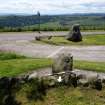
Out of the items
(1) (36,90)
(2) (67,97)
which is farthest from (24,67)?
(2) (67,97)

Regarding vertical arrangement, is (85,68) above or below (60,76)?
below

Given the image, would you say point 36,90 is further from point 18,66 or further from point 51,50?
point 51,50

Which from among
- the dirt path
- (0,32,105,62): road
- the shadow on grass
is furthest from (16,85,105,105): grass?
(0,32,105,62): road

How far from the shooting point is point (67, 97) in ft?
49.9

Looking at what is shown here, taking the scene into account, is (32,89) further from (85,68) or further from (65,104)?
(85,68)

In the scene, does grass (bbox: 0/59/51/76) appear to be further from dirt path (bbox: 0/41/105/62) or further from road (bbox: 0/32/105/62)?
road (bbox: 0/32/105/62)

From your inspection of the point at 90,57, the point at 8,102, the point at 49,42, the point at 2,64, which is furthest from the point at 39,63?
the point at 49,42

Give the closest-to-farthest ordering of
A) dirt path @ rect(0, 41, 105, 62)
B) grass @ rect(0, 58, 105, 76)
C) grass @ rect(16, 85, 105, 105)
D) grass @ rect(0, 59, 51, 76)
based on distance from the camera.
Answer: grass @ rect(16, 85, 105, 105) < grass @ rect(0, 59, 51, 76) < grass @ rect(0, 58, 105, 76) < dirt path @ rect(0, 41, 105, 62)

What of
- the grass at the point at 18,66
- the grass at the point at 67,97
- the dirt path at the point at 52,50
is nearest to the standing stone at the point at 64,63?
the grass at the point at 18,66

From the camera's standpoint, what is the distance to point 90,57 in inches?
1287

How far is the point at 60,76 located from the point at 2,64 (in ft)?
32.6

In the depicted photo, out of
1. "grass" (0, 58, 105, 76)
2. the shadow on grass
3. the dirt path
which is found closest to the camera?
the shadow on grass

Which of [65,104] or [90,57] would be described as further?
[90,57]

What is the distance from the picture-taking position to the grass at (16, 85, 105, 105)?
586 inches
